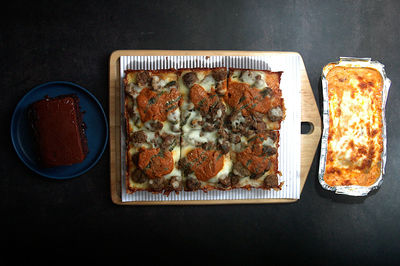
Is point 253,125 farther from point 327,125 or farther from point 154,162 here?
point 154,162

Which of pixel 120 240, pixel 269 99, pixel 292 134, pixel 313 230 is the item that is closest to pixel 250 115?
pixel 269 99

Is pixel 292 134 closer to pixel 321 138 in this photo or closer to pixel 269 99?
pixel 321 138

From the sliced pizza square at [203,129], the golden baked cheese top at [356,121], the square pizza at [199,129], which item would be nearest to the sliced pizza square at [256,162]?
the square pizza at [199,129]

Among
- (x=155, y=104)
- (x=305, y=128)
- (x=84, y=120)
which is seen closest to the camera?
(x=155, y=104)

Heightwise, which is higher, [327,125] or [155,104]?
[155,104]

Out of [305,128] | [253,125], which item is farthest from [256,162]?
[305,128]

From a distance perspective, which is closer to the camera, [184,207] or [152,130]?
[152,130]

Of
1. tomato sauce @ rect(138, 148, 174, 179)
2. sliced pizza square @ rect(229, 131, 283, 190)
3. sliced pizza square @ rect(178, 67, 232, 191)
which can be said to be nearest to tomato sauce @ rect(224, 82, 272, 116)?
sliced pizza square @ rect(178, 67, 232, 191)
